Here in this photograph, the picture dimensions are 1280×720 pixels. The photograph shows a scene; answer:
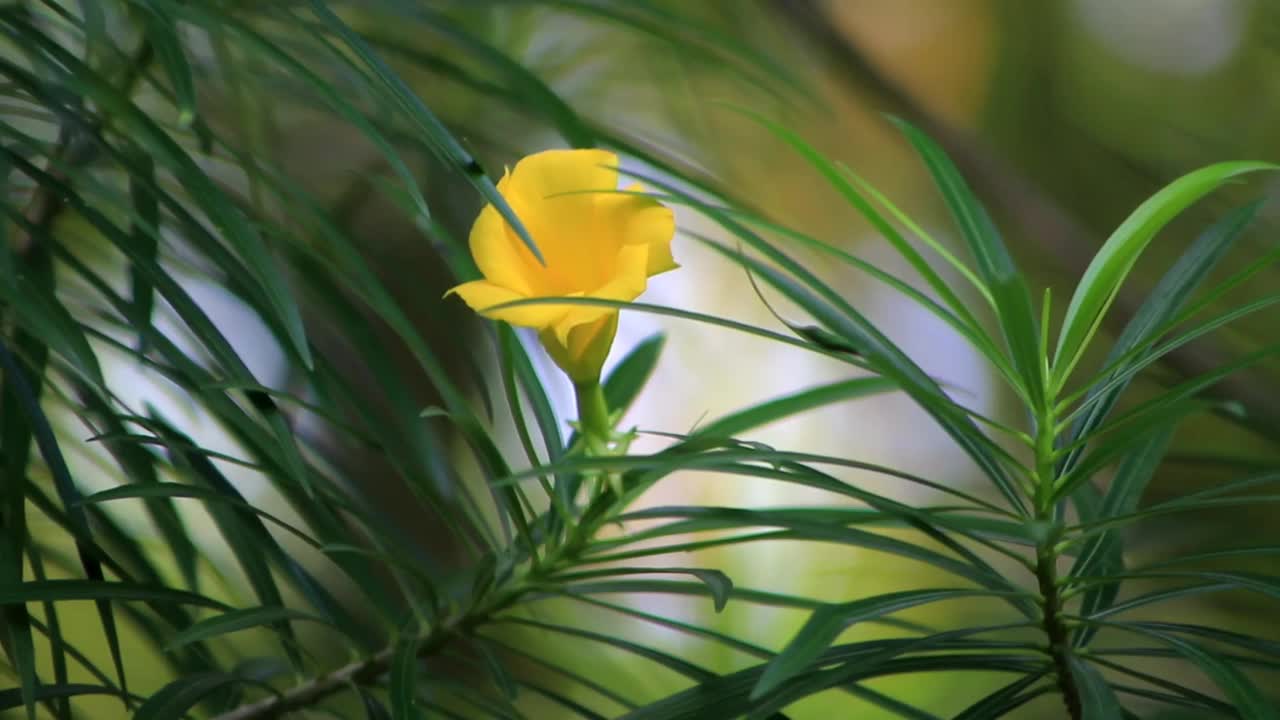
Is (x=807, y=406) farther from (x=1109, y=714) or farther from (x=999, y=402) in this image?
(x=999, y=402)

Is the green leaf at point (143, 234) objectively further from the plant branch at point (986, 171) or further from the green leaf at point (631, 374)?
the plant branch at point (986, 171)

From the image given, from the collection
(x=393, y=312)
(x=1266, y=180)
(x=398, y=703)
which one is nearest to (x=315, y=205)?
(x=393, y=312)

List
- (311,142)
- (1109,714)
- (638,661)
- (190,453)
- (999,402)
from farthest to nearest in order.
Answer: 1. (999,402)
2. (638,661)
3. (311,142)
4. (190,453)
5. (1109,714)

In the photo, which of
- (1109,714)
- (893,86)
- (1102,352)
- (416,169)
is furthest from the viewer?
(1102,352)

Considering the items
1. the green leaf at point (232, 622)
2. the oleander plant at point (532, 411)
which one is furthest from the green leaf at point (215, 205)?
the green leaf at point (232, 622)

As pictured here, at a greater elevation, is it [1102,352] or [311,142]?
[1102,352]

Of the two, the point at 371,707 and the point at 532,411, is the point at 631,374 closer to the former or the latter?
the point at 532,411
